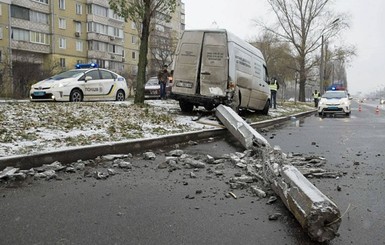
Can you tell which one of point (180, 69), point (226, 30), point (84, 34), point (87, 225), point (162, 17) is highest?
point (84, 34)

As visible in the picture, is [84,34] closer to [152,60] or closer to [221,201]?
[152,60]

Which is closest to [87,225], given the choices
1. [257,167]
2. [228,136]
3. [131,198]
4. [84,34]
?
[131,198]

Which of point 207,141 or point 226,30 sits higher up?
point 226,30

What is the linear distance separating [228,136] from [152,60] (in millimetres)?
52927

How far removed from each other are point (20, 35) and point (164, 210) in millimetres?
46009

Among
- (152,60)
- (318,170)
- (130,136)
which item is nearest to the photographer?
(318,170)

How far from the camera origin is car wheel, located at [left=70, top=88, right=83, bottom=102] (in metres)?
14.0

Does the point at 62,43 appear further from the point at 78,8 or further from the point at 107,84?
the point at 107,84

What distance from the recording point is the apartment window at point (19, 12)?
4271 cm

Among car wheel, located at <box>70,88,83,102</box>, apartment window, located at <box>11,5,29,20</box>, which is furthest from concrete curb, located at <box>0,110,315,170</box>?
apartment window, located at <box>11,5,29,20</box>

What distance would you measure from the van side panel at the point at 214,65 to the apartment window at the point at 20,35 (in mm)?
38084

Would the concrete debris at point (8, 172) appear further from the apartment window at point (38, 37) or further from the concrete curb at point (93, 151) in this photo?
the apartment window at point (38, 37)

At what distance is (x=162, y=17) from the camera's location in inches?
651

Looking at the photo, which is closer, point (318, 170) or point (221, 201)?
point (221, 201)
